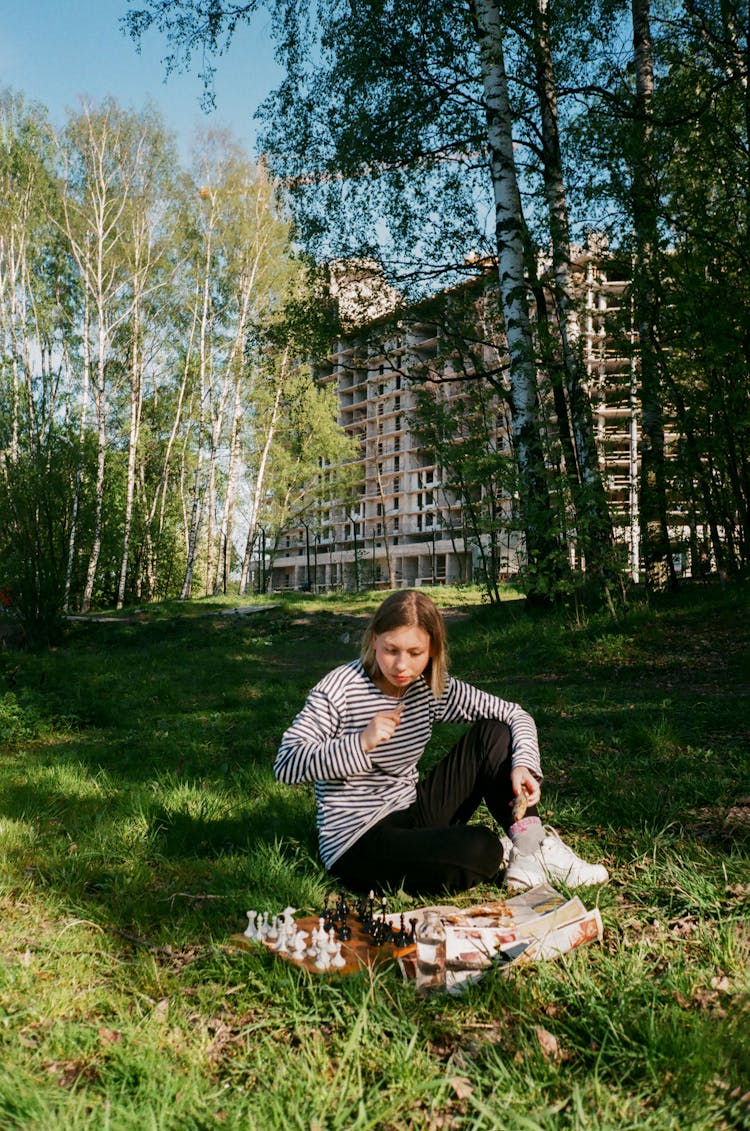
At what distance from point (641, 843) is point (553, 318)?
11171mm

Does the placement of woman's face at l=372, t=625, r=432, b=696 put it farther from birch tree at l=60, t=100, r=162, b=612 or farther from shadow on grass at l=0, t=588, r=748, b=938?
birch tree at l=60, t=100, r=162, b=612

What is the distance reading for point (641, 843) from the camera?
341 cm

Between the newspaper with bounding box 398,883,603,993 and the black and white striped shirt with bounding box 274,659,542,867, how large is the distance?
0.58m

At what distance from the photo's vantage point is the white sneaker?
305 centimetres

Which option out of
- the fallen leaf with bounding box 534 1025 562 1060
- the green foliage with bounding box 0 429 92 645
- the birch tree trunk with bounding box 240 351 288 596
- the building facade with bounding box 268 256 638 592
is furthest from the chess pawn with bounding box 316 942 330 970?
the birch tree trunk with bounding box 240 351 288 596

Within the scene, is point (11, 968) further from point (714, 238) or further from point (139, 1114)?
point (714, 238)

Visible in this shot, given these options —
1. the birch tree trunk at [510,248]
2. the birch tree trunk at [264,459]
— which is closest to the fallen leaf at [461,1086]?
the birch tree trunk at [510,248]

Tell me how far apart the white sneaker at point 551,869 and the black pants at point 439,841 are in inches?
3.7

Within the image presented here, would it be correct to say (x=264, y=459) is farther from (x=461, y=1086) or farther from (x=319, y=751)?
(x=461, y=1086)

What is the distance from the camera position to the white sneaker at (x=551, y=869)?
3053 millimetres

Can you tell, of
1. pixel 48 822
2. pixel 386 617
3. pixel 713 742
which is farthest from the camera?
pixel 713 742

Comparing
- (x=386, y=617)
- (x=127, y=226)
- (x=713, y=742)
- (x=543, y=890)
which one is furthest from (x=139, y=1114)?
(x=127, y=226)

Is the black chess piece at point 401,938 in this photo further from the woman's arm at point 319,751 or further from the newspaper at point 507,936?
the woman's arm at point 319,751

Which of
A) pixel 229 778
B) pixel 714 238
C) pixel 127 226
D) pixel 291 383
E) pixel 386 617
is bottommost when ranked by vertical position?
pixel 229 778
